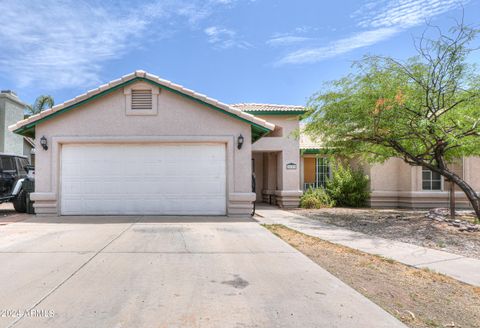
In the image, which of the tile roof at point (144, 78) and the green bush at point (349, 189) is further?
the green bush at point (349, 189)

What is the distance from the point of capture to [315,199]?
614 inches

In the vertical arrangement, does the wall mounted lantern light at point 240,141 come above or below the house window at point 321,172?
above

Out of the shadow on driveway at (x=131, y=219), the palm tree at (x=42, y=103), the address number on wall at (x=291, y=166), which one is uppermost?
the palm tree at (x=42, y=103)

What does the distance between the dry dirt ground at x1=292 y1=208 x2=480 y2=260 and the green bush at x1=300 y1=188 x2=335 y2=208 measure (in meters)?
1.79

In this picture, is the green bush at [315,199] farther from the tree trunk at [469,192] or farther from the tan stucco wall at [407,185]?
the tree trunk at [469,192]

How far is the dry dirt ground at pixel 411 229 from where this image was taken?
25.8 feet

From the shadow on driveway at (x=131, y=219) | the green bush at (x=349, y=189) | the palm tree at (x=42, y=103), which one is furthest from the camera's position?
the palm tree at (x=42, y=103)

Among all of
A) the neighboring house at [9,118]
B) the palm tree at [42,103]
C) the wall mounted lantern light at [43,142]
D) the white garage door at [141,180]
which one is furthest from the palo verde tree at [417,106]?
the palm tree at [42,103]

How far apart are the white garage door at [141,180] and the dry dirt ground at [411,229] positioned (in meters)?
4.25

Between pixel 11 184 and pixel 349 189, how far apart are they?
46.9 feet

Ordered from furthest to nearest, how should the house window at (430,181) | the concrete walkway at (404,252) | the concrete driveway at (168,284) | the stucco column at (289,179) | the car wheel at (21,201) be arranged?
the house window at (430,181) < the stucco column at (289,179) < the car wheel at (21,201) < the concrete walkway at (404,252) < the concrete driveway at (168,284)

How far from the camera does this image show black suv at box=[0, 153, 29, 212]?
12344 mm

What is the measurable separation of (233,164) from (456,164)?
1136cm

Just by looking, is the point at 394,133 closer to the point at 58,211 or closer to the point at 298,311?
the point at 298,311
